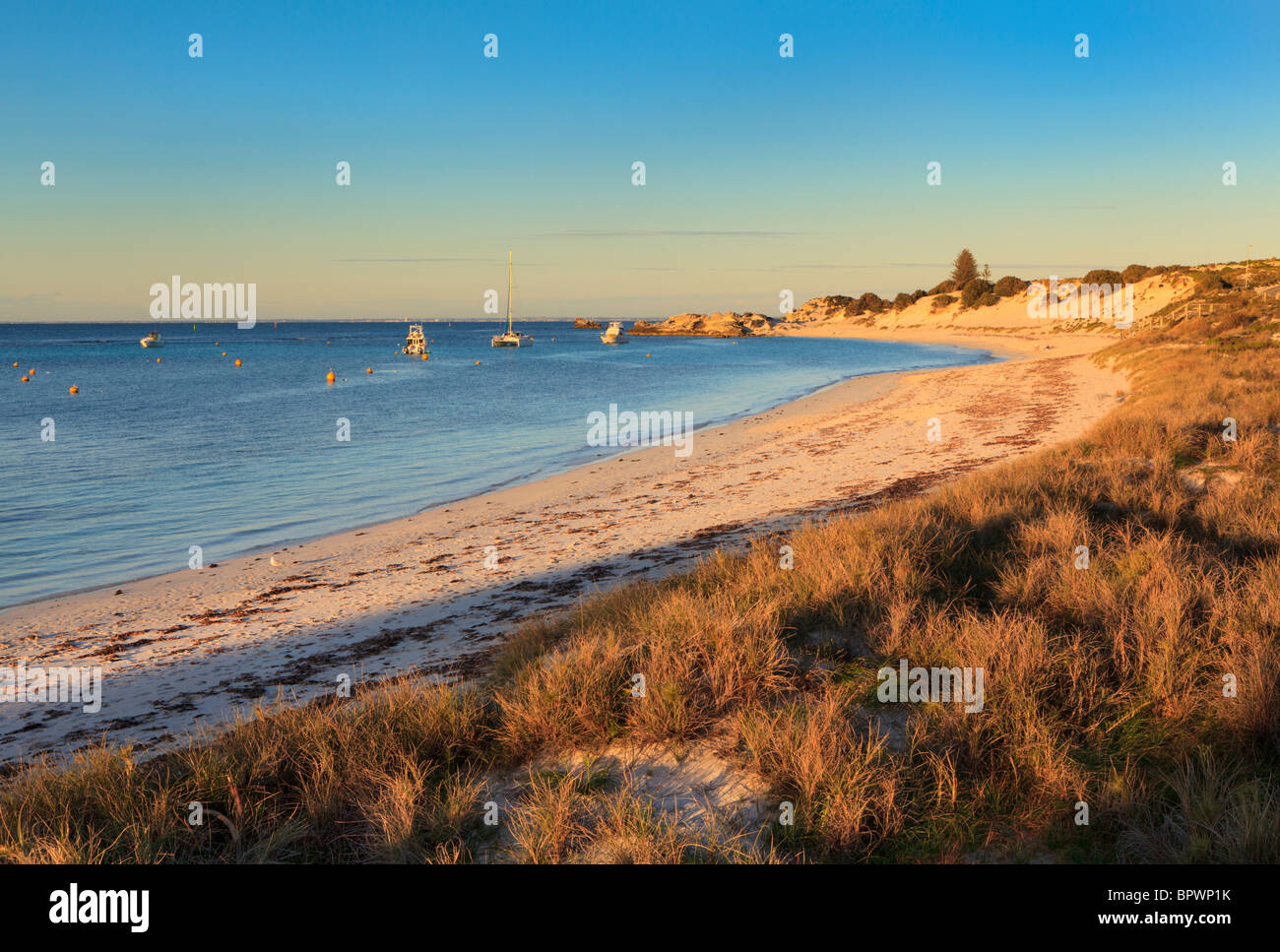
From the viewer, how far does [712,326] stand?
534 feet

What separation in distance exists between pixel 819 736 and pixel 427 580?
781cm

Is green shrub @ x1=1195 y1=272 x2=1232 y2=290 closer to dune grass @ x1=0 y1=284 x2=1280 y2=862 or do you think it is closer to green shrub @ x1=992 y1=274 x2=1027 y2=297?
green shrub @ x1=992 y1=274 x2=1027 y2=297

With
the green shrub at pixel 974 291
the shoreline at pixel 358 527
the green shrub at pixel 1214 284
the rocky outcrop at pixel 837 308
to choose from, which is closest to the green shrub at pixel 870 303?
A: the rocky outcrop at pixel 837 308

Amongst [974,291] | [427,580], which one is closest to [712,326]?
[974,291]

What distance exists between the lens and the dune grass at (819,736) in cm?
355

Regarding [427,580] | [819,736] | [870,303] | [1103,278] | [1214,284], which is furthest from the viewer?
[870,303]

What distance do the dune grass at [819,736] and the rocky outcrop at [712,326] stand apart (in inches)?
5872

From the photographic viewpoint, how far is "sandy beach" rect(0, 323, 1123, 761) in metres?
7.10

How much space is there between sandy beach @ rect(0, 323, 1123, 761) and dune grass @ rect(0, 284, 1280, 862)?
1918 mm

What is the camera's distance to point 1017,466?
11305mm

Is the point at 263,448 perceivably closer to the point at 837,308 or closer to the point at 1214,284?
the point at 1214,284

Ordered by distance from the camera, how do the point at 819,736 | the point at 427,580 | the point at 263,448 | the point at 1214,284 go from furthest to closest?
the point at 1214,284 → the point at 263,448 → the point at 427,580 → the point at 819,736
